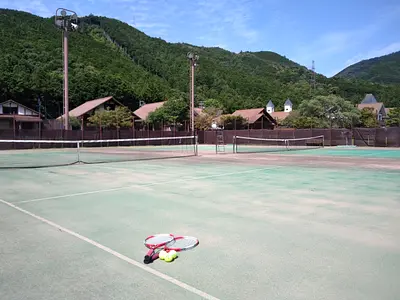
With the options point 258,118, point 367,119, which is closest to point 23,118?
point 258,118

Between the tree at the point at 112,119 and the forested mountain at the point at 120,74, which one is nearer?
Result: the tree at the point at 112,119

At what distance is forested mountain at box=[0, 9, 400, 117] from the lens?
75500 millimetres

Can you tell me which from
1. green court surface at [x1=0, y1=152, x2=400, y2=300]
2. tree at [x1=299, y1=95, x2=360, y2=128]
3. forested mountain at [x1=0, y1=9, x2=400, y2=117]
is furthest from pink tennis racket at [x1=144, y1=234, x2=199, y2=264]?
forested mountain at [x1=0, y1=9, x2=400, y2=117]

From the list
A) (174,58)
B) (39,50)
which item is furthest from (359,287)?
(174,58)

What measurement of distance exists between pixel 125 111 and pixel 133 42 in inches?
2881

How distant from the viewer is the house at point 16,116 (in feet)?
180

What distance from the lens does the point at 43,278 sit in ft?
11.6

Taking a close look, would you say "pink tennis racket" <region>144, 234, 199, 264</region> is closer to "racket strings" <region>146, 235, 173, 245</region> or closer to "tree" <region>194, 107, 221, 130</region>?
"racket strings" <region>146, 235, 173, 245</region>

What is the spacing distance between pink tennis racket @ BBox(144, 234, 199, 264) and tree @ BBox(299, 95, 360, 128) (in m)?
59.3

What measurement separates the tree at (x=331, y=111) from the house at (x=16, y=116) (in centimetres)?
4297

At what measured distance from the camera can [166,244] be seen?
438 centimetres

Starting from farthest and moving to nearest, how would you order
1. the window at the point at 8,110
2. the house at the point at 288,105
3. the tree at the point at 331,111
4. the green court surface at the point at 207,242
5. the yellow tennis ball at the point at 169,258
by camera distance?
the house at the point at 288,105 < the tree at the point at 331,111 < the window at the point at 8,110 < the yellow tennis ball at the point at 169,258 < the green court surface at the point at 207,242

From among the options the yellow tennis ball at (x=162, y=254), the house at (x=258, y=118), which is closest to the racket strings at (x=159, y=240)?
the yellow tennis ball at (x=162, y=254)

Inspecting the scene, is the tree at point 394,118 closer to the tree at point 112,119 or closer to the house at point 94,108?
the tree at point 112,119
